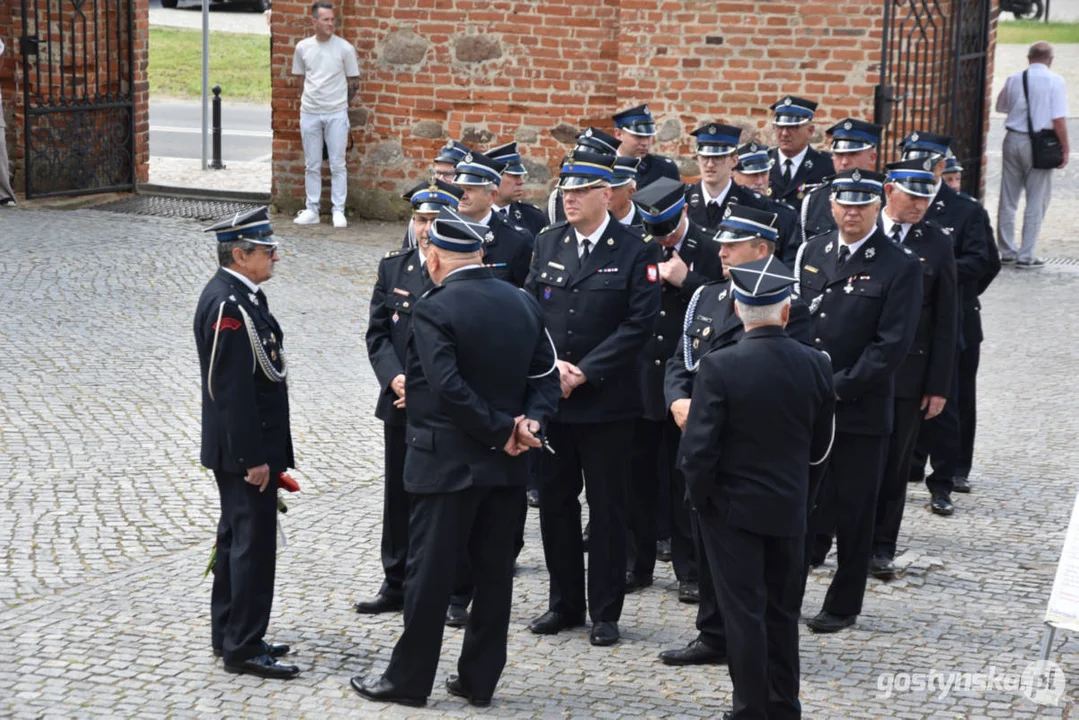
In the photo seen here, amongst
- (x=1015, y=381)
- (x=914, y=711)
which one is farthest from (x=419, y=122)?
(x=914, y=711)

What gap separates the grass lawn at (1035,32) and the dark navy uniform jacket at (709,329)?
29.0 metres

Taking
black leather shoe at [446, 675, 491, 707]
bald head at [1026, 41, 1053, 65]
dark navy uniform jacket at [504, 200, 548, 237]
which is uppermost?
bald head at [1026, 41, 1053, 65]

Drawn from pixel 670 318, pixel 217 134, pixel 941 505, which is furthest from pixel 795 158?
pixel 217 134

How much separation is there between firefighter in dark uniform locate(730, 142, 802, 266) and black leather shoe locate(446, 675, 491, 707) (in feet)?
9.87

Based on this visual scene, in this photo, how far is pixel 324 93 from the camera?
15367 millimetres

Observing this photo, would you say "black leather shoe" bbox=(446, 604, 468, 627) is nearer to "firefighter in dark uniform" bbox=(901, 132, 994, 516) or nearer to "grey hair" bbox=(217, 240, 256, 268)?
"grey hair" bbox=(217, 240, 256, 268)

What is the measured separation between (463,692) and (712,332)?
176 cm

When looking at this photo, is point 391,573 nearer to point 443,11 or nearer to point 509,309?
point 509,309

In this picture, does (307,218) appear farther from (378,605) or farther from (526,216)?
(378,605)

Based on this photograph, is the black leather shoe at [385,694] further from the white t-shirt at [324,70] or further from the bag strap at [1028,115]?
the bag strap at [1028,115]

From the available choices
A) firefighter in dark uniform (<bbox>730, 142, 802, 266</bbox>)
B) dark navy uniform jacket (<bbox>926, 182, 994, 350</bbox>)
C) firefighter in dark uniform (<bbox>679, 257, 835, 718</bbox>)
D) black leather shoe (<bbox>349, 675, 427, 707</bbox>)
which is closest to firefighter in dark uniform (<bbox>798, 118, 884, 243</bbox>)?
firefighter in dark uniform (<bbox>730, 142, 802, 266</bbox>)

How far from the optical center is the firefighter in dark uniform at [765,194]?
8.17 meters

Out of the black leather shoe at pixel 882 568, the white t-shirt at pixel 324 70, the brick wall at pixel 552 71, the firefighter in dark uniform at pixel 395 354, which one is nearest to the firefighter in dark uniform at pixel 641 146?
the firefighter in dark uniform at pixel 395 354

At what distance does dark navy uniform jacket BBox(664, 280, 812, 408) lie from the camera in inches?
245
